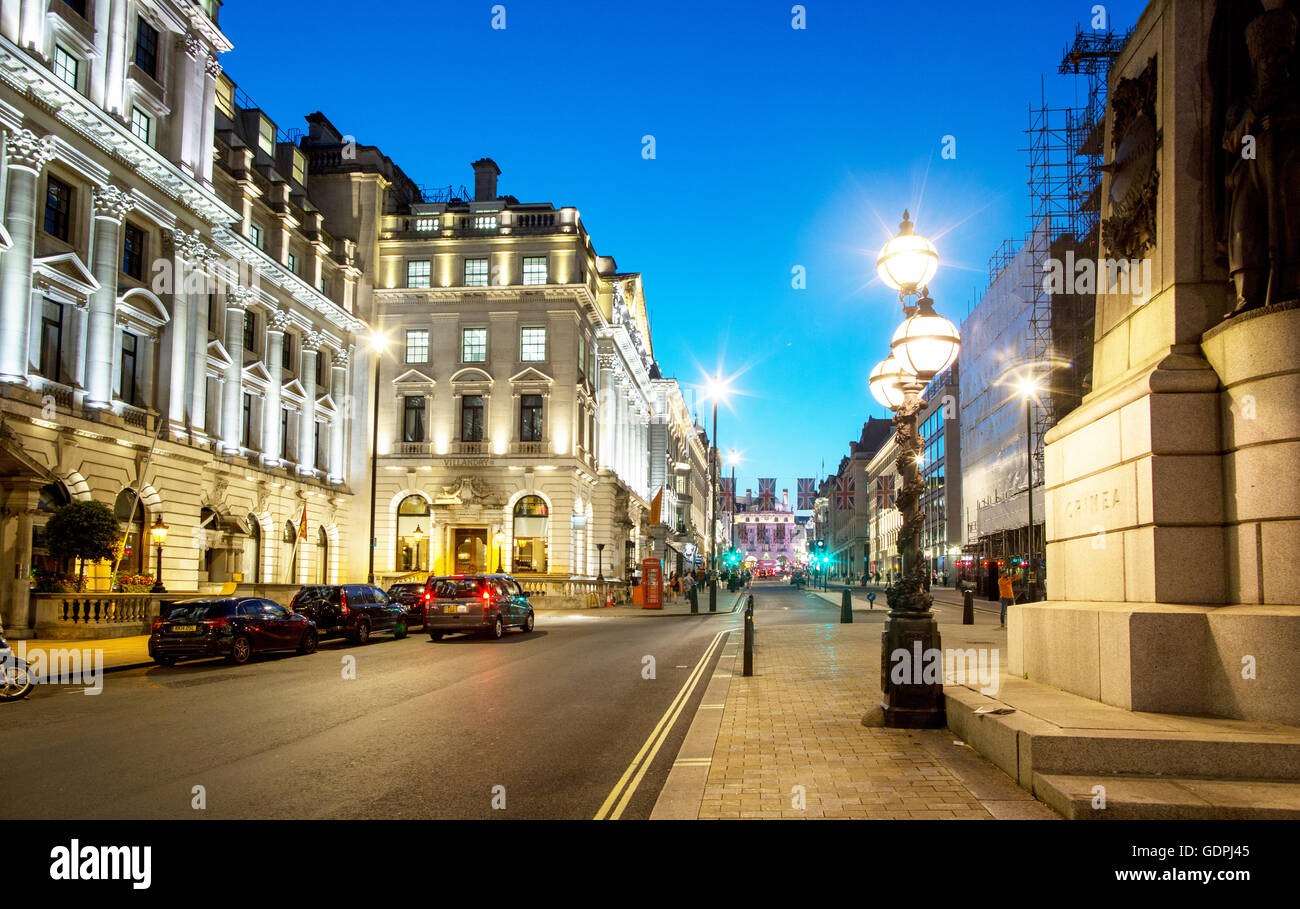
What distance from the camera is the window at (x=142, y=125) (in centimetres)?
3303

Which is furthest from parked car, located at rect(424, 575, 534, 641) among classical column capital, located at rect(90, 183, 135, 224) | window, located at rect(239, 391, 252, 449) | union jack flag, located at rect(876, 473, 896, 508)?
union jack flag, located at rect(876, 473, 896, 508)

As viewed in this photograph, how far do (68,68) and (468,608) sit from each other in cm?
2165

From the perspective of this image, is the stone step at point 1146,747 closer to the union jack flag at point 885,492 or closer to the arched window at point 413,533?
the arched window at point 413,533

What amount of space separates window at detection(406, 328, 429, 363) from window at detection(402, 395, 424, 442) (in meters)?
2.36

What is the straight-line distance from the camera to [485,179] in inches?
2415

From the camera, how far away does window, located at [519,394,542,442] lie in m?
54.5

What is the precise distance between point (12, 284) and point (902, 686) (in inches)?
1104

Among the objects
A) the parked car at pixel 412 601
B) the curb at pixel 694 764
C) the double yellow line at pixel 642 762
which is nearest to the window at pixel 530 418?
the parked car at pixel 412 601

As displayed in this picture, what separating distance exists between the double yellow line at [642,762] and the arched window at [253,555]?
3289cm

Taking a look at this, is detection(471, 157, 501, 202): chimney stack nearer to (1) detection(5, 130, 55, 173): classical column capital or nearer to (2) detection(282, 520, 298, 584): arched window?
(2) detection(282, 520, 298, 584): arched window
